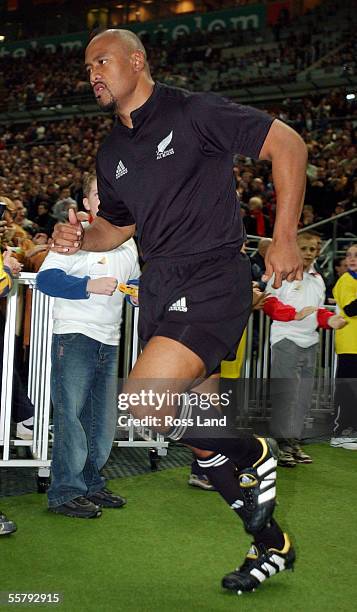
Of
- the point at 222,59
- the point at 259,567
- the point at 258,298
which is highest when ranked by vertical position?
the point at 222,59

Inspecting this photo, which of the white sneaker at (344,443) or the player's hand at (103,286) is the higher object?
the player's hand at (103,286)

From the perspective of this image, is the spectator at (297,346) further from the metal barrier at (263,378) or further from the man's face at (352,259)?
the metal barrier at (263,378)

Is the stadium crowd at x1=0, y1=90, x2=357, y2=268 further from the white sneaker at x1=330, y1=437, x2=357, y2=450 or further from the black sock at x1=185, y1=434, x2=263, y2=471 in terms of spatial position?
the black sock at x1=185, y1=434, x2=263, y2=471

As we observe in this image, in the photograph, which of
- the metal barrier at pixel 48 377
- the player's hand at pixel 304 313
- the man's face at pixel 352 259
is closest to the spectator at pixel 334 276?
the metal barrier at pixel 48 377

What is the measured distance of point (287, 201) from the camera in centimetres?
267

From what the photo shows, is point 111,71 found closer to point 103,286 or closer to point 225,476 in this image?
point 103,286

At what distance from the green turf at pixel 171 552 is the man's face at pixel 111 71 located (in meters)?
1.89

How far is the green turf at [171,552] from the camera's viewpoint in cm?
303

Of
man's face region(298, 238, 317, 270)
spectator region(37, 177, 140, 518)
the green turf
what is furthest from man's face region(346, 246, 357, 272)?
spectator region(37, 177, 140, 518)

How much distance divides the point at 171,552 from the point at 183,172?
183 cm

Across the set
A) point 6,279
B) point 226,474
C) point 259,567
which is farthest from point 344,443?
point 6,279

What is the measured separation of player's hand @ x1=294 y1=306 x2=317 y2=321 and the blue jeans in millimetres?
2062

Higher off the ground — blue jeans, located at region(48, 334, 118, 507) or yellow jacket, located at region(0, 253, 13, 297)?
yellow jacket, located at region(0, 253, 13, 297)

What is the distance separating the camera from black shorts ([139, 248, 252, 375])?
280 centimetres
